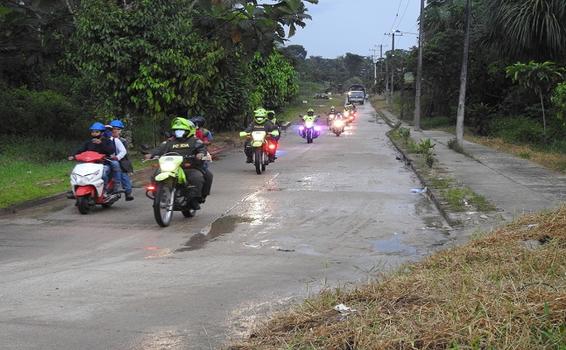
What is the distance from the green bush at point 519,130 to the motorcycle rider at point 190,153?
18.0 meters

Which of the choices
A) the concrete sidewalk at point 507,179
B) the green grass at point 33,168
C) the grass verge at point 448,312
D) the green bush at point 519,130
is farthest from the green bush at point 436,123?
the grass verge at point 448,312

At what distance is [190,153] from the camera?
10.1 m

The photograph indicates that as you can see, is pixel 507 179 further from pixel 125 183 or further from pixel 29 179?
pixel 29 179

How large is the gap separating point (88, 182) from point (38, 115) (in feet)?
38.8

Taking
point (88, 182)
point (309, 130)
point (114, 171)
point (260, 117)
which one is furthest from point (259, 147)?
point (309, 130)

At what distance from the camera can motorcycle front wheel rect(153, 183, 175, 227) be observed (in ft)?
30.3

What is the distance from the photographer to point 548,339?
3.46 metres

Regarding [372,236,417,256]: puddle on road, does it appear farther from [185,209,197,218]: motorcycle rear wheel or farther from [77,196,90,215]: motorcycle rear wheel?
[77,196,90,215]: motorcycle rear wheel

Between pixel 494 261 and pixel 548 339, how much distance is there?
207 cm

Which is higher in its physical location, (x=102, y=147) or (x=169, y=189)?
(x=102, y=147)

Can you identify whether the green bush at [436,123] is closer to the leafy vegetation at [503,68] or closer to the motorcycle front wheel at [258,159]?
the leafy vegetation at [503,68]

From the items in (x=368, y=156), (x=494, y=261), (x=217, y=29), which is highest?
(x=217, y=29)

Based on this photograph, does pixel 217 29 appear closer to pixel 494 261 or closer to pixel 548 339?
pixel 494 261

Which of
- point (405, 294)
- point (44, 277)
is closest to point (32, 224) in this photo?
point (44, 277)
